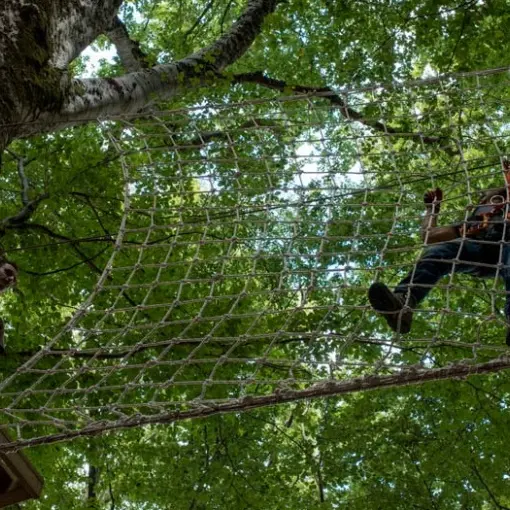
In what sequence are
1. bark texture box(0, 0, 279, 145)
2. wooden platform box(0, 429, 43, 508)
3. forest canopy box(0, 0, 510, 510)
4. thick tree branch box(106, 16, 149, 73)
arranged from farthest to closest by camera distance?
thick tree branch box(106, 16, 149, 73) < forest canopy box(0, 0, 510, 510) < bark texture box(0, 0, 279, 145) < wooden platform box(0, 429, 43, 508)

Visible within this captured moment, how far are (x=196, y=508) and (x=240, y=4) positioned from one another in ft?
19.3

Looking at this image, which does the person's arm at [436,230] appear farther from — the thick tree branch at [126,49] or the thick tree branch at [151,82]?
the thick tree branch at [126,49]

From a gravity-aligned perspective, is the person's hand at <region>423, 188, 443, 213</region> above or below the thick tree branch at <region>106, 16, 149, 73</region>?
below

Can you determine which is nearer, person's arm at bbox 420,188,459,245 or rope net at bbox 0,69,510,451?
person's arm at bbox 420,188,459,245

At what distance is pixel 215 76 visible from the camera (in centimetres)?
532

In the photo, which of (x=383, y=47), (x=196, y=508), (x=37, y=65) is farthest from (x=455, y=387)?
(x=37, y=65)

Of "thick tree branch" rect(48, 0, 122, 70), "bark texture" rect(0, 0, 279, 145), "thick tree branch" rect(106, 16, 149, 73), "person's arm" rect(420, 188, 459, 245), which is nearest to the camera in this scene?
"bark texture" rect(0, 0, 279, 145)

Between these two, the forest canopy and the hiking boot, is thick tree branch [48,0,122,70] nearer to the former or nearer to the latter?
the forest canopy

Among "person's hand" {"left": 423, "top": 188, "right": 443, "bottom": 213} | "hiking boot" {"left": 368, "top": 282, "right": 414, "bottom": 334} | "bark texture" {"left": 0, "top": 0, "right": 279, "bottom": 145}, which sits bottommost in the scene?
"hiking boot" {"left": 368, "top": 282, "right": 414, "bottom": 334}

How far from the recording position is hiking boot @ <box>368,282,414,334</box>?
3.18 m

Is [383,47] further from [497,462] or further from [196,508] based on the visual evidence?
[196,508]

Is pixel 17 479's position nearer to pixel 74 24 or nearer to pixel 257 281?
pixel 74 24

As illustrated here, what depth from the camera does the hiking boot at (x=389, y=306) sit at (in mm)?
3182

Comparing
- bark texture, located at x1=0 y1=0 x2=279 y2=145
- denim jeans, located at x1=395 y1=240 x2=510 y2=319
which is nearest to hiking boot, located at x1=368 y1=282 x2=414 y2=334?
denim jeans, located at x1=395 y1=240 x2=510 y2=319
